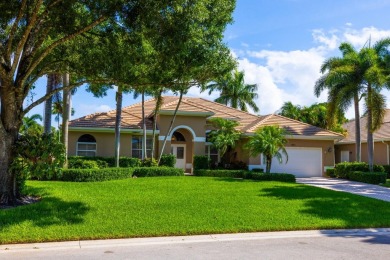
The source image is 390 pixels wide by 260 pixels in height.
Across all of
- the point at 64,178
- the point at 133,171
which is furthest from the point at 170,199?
the point at 133,171

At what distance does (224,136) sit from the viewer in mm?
24797

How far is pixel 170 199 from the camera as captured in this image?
42.4 ft

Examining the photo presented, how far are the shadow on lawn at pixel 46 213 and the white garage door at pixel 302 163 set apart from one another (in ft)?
59.3

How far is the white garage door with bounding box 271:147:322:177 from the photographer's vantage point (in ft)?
88.4

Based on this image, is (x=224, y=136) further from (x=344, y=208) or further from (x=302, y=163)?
(x=344, y=208)

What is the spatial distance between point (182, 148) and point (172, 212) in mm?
17723

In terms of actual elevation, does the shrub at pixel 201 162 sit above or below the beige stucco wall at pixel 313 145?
below

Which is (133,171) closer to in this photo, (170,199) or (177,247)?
(170,199)

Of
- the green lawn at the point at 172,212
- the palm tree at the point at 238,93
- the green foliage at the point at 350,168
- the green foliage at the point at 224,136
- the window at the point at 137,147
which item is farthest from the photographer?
the palm tree at the point at 238,93

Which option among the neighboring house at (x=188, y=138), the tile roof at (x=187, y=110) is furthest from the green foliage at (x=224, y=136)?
the tile roof at (x=187, y=110)

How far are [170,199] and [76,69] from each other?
5.40 meters

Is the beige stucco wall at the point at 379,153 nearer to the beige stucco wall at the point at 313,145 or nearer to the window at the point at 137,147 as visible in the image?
the beige stucco wall at the point at 313,145

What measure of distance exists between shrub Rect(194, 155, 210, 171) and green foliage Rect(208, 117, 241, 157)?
1.07 metres

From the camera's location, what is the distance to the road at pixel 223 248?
744cm
